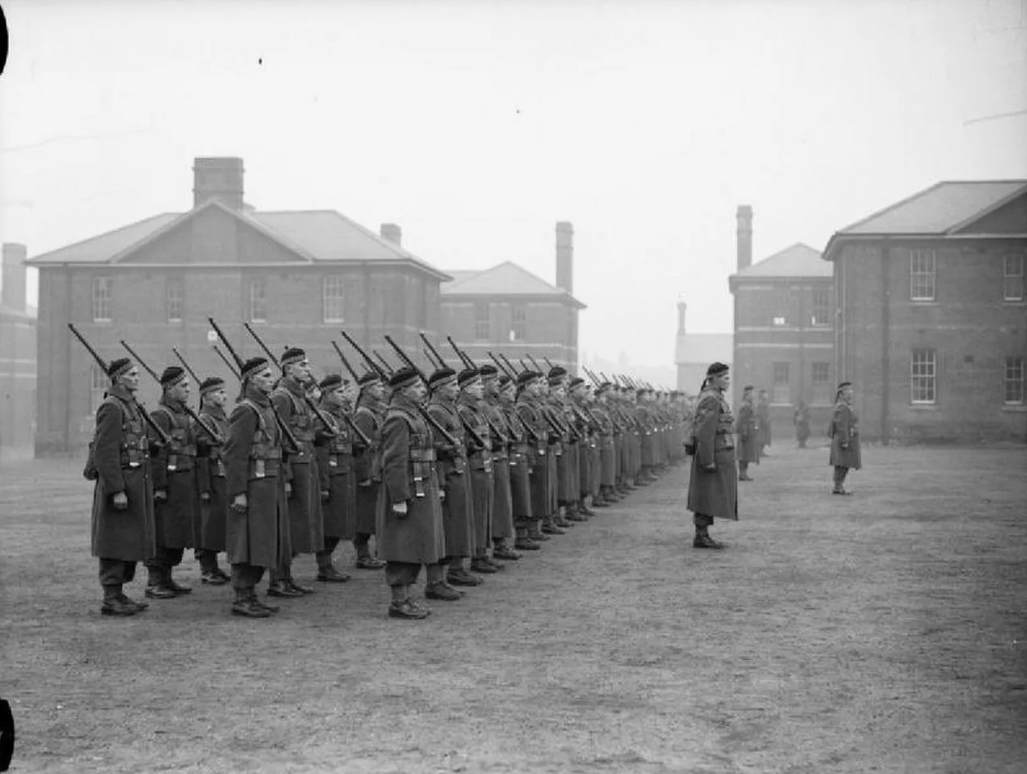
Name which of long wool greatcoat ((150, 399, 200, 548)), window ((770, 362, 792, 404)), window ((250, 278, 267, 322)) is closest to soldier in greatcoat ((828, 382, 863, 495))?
long wool greatcoat ((150, 399, 200, 548))

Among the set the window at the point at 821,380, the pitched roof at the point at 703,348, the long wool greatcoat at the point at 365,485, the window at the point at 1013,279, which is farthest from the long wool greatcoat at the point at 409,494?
the pitched roof at the point at 703,348

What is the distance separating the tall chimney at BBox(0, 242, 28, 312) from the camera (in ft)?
210

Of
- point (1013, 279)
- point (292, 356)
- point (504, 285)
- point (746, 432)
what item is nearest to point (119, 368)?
point (292, 356)

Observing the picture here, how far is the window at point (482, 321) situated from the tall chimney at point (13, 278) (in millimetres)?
24355

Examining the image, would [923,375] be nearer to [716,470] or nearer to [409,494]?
[716,470]

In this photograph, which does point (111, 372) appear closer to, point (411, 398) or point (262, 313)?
point (411, 398)

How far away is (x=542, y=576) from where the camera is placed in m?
12.4

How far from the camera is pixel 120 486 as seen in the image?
10.1m

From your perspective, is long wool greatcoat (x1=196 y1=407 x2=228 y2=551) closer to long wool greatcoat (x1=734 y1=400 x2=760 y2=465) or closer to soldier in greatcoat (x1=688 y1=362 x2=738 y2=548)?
soldier in greatcoat (x1=688 y1=362 x2=738 y2=548)

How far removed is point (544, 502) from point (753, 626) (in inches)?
223

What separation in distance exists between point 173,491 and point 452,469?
285 cm

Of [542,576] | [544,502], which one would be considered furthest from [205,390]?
[544,502]

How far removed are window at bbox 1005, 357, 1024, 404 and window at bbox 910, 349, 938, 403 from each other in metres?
2.36

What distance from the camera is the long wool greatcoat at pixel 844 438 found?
70.4 ft
